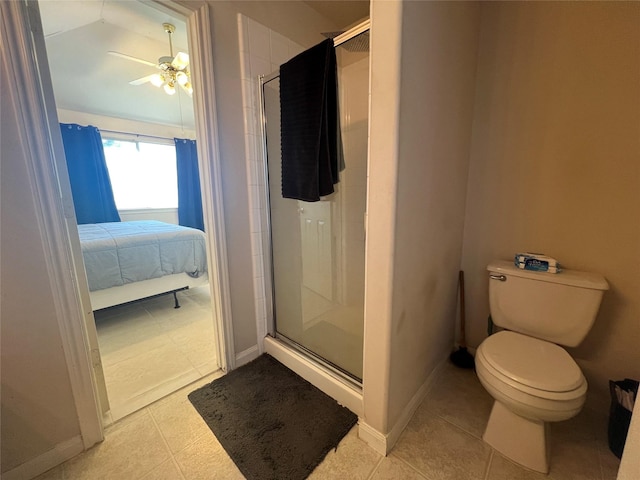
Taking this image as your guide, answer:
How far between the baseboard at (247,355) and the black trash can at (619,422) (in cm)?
187

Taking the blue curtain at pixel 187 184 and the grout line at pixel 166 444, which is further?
the blue curtain at pixel 187 184

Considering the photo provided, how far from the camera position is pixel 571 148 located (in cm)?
131

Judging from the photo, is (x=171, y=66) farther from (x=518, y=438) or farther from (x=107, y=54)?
(x=518, y=438)

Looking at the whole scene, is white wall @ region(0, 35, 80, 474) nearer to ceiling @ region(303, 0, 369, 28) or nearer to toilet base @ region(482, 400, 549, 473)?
ceiling @ region(303, 0, 369, 28)

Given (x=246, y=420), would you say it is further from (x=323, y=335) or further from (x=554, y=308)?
(x=554, y=308)

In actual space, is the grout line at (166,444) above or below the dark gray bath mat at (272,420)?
below

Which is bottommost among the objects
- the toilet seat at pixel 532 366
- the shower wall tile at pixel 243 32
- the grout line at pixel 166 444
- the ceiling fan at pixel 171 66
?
the grout line at pixel 166 444

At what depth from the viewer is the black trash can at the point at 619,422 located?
1.10 metres

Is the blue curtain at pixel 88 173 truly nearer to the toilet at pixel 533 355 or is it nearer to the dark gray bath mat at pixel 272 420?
the dark gray bath mat at pixel 272 420

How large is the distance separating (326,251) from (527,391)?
4.10ft

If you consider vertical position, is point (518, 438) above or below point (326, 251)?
below

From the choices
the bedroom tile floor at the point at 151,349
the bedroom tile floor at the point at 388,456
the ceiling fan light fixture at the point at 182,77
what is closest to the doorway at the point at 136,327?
the bedroom tile floor at the point at 151,349

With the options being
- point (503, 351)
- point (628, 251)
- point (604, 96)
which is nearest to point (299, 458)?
point (503, 351)

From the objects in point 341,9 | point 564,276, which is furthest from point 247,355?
point 341,9
